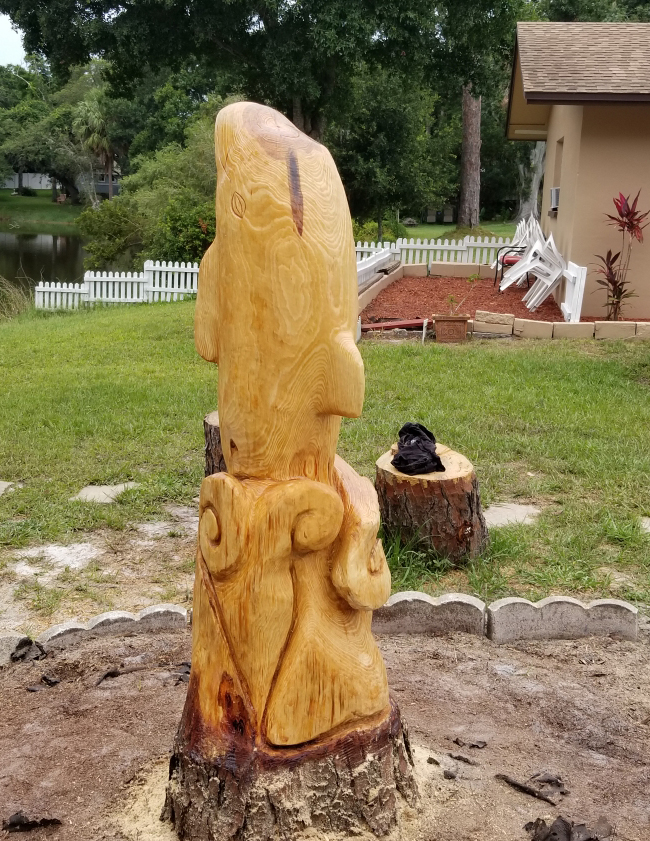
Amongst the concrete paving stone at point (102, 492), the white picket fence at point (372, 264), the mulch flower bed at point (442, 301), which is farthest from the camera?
the white picket fence at point (372, 264)

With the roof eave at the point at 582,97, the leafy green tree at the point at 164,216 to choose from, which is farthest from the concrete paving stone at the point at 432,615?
the leafy green tree at the point at 164,216

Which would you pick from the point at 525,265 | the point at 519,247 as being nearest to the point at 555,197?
the point at 525,265

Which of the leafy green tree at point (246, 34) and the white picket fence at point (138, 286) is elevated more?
the leafy green tree at point (246, 34)

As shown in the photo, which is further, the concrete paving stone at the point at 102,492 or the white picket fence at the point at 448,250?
the white picket fence at the point at 448,250

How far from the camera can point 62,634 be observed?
3543 mm

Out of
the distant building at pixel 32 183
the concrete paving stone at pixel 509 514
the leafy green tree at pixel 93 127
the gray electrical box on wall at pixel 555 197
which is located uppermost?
the leafy green tree at pixel 93 127

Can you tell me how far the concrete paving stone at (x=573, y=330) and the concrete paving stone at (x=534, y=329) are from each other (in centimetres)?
8

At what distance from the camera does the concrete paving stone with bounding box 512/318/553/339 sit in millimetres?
10578

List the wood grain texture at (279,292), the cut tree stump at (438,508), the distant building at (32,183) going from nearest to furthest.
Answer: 1. the wood grain texture at (279,292)
2. the cut tree stump at (438,508)
3. the distant building at (32,183)

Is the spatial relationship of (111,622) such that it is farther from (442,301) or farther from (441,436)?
(442,301)

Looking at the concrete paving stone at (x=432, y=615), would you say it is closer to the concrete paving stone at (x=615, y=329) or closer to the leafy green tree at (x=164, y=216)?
the concrete paving stone at (x=615, y=329)

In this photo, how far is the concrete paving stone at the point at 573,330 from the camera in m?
10.5

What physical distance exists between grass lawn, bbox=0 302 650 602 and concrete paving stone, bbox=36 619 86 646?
116 centimetres

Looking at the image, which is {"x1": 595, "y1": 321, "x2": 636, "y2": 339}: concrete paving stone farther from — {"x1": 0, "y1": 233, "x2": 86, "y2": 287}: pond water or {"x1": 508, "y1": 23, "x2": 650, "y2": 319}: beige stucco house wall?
{"x1": 0, "y1": 233, "x2": 86, "y2": 287}: pond water
